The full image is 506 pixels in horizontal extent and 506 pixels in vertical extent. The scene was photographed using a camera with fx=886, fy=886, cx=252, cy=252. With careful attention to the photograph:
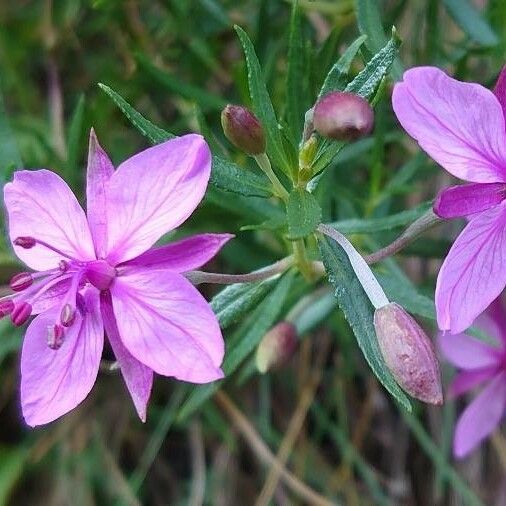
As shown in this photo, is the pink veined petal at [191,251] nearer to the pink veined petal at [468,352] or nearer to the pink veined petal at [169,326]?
the pink veined petal at [169,326]

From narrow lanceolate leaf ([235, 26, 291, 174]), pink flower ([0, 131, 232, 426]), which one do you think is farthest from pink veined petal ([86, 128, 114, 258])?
narrow lanceolate leaf ([235, 26, 291, 174])

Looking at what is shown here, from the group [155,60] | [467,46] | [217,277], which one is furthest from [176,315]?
[155,60]

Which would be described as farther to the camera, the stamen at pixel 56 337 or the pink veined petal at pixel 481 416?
the pink veined petal at pixel 481 416

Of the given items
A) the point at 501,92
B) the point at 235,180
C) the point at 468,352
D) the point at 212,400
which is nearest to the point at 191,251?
the point at 235,180

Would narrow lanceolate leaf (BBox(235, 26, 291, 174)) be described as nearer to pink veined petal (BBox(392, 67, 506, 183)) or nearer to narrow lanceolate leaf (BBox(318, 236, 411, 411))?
narrow lanceolate leaf (BBox(318, 236, 411, 411))

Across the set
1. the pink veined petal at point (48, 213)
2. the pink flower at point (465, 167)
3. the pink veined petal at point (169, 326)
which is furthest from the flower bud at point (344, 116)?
the pink veined petal at point (48, 213)

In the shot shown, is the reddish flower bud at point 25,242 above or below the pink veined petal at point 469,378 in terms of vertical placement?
above

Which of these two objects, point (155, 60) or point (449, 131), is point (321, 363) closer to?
point (155, 60)
